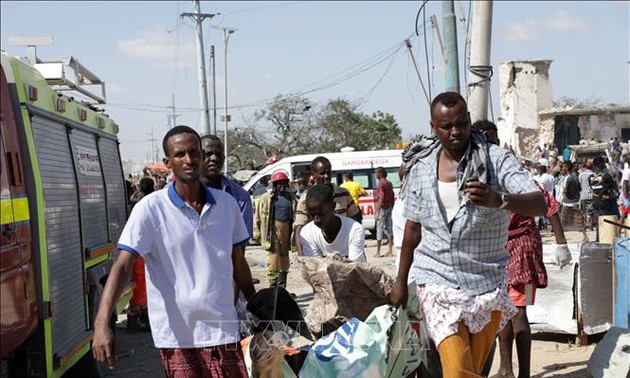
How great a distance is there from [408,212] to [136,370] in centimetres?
426

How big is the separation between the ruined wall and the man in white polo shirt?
33626 millimetres

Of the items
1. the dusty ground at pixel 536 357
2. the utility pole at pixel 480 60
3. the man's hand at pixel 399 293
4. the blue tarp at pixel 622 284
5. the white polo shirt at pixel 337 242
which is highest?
the utility pole at pixel 480 60

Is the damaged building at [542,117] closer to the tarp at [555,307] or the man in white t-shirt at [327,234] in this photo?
the tarp at [555,307]

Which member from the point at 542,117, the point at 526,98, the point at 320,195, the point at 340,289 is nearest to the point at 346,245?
the point at 320,195

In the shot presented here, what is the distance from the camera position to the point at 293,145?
52094mm

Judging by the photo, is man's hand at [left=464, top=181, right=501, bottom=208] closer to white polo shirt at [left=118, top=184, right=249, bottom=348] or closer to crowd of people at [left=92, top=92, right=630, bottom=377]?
crowd of people at [left=92, top=92, right=630, bottom=377]

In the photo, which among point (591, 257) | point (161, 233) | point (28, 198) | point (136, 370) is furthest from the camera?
point (136, 370)

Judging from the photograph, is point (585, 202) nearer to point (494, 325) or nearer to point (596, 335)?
point (596, 335)

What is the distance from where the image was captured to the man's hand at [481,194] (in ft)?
12.8

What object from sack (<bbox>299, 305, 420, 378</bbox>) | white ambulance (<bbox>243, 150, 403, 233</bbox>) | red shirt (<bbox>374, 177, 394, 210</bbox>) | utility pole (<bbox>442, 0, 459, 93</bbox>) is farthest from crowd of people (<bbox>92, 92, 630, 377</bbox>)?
white ambulance (<bbox>243, 150, 403, 233</bbox>)

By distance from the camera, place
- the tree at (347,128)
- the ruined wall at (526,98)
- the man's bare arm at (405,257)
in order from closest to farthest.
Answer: the man's bare arm at (405,257)
the ruined wall at (526,98)
the tree at (347,128)

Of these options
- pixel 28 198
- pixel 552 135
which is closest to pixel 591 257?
pixel 28 198

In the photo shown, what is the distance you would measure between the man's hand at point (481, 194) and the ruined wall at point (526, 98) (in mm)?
33217

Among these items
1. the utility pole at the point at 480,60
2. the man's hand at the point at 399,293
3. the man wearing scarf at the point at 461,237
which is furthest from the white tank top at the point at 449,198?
the utility pole at the point at 480,60
